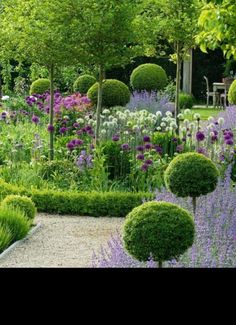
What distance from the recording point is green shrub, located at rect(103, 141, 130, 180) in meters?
8.74

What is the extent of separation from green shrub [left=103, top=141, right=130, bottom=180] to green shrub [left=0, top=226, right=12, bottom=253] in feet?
9.67

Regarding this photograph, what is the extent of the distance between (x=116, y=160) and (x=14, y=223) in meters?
2.91

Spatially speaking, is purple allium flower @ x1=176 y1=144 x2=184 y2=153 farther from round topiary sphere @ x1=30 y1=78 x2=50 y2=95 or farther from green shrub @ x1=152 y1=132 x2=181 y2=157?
round topiary sphere @ x1=30 y1=78 x2=50 y2=95

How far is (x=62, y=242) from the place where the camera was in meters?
6.12

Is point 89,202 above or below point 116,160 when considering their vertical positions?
below

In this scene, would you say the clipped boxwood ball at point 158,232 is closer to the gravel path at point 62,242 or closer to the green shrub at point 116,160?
the gravel path at point 62,242

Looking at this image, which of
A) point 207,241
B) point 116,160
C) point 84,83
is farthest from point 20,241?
point 84,83

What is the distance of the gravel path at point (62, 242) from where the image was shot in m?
5.45

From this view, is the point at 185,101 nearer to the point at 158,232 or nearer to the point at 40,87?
the point at 40,87

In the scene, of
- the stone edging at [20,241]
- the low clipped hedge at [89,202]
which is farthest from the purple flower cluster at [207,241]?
the stone edging at [20,241]

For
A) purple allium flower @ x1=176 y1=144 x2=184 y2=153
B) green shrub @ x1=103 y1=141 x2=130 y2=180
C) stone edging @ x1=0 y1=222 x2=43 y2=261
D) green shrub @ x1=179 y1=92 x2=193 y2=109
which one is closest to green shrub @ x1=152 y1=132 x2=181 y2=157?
purple allium flower @ x1=176 y1=144 x2=184 y2=153

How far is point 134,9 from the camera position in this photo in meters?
9.36

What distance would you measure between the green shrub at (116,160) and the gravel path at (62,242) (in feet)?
4.91
